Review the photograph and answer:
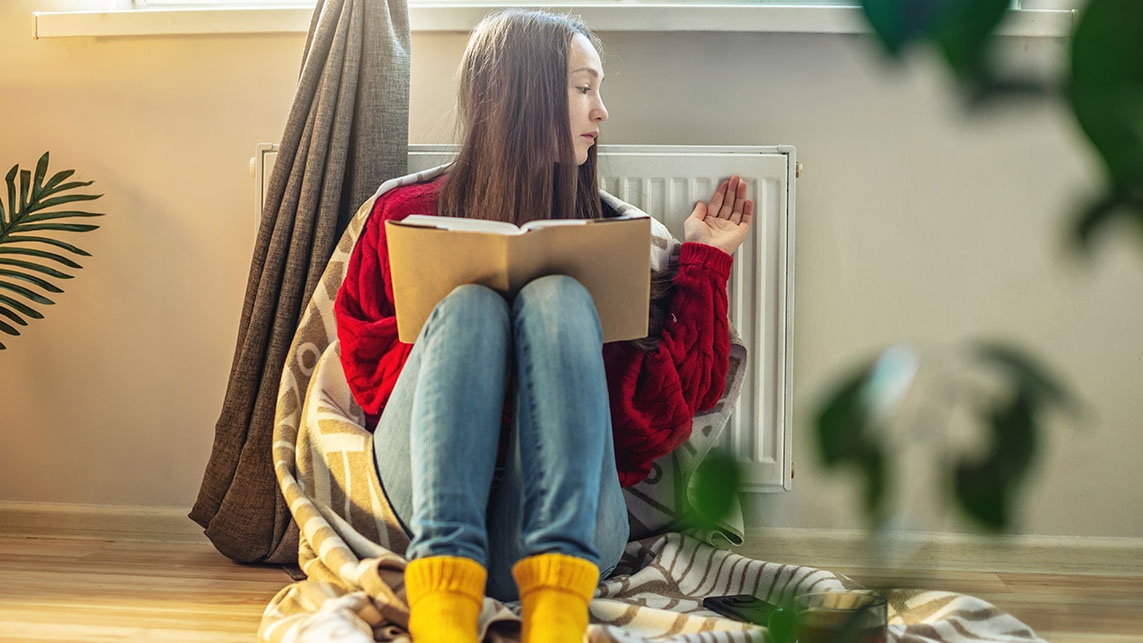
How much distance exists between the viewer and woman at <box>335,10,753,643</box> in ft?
3.66

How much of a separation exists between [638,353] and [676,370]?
0.18 ft

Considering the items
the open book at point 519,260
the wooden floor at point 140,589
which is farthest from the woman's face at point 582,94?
the wooden floor at point 140,589

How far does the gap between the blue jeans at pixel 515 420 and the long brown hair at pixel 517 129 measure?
0.33 m

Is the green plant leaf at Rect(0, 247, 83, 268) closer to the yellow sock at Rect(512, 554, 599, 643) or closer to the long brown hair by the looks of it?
the long brown hair

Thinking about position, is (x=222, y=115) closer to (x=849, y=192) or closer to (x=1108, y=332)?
(x=849, y=192)

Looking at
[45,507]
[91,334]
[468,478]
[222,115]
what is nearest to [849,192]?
[468,478]

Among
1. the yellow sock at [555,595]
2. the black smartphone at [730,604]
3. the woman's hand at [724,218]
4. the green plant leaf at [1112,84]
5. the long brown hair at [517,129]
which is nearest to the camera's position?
the green plant leaf at [1112,84]

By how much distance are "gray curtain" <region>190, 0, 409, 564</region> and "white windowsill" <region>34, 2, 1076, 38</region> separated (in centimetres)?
12

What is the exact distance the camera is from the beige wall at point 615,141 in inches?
71.5

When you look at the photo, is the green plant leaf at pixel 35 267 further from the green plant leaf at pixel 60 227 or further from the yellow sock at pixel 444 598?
the yellow sock at pixel 444 598

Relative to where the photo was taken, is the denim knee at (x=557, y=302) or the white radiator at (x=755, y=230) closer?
the denim knee at (x=557, y=302)

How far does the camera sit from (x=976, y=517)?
0.55 ft

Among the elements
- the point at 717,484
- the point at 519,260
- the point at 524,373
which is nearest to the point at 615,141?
the point at 519,260

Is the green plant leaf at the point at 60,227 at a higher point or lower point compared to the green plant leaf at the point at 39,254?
higher
